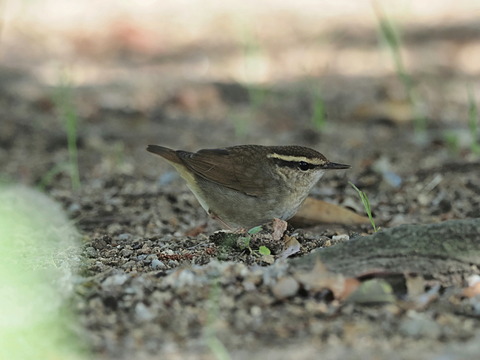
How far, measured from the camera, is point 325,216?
6.22 m

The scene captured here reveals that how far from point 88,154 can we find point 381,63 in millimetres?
5179

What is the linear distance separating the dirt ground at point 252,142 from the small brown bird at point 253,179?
10.1 inches

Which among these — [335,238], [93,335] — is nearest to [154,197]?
[335,238]

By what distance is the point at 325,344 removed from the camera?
12.1 feet

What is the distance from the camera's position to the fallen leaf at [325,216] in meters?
6.21

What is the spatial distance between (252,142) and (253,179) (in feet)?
9.75

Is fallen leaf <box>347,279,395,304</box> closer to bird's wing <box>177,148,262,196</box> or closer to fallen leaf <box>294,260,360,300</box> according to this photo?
fallen leaf <box>294,260,360,300</box>

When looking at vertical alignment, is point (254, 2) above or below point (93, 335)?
above

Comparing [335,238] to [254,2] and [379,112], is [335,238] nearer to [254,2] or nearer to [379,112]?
[379,112]

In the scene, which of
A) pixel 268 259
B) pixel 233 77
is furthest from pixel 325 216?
pixel 233 77

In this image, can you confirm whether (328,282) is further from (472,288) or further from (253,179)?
(253,179)

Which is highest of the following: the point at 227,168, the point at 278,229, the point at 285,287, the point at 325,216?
the point at 227,168

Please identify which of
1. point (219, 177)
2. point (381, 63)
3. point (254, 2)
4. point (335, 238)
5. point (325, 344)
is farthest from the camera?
point (254, 2)

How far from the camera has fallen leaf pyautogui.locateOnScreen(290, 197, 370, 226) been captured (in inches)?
245
